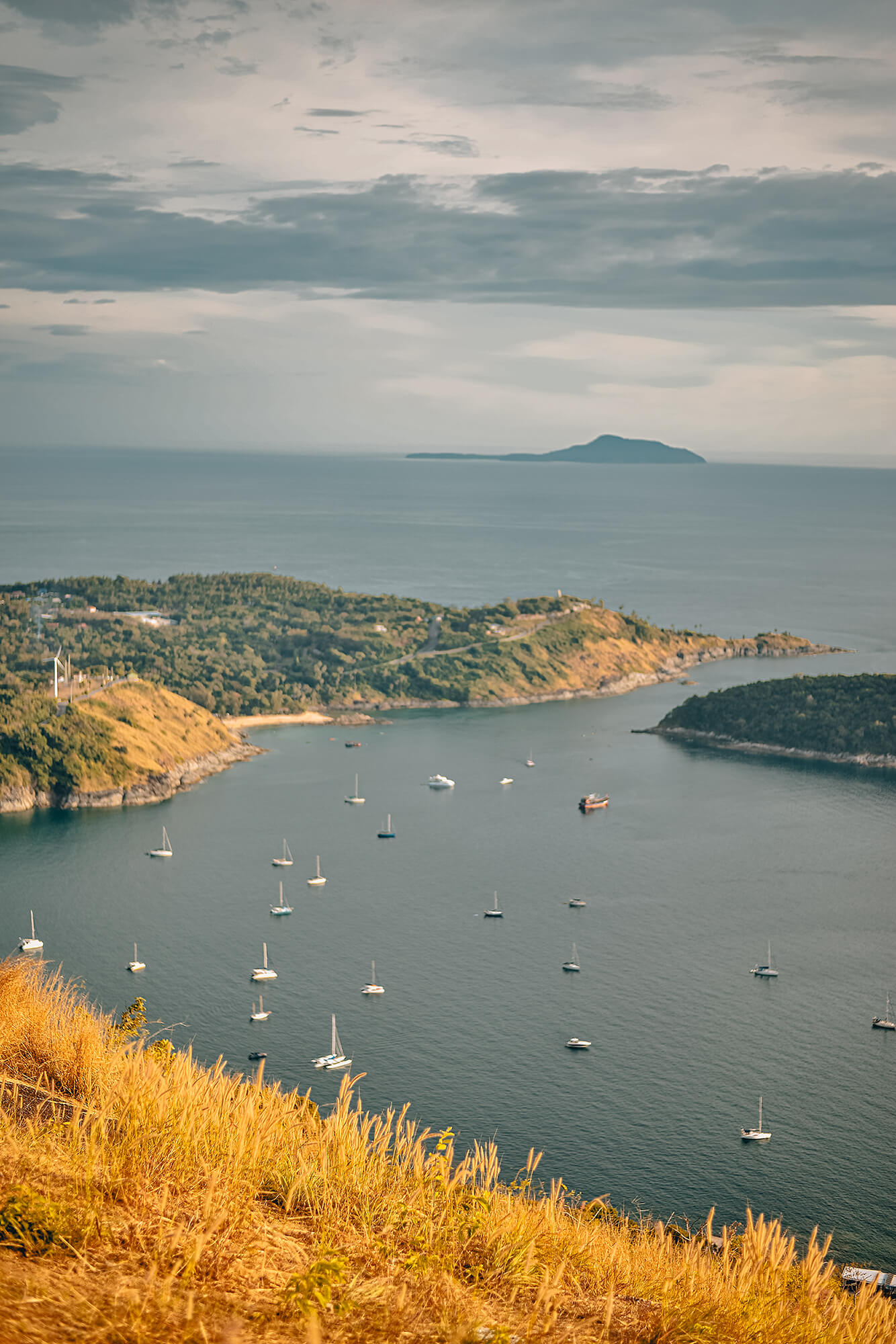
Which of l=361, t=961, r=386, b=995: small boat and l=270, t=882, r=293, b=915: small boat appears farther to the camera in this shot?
l=270, t=882, r=293, b=915: small boat

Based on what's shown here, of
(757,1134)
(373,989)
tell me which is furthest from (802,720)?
(757,1134)

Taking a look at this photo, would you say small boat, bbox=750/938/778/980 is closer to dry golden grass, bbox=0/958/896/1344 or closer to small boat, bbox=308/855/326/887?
small boat, bbox=308/855/326/887

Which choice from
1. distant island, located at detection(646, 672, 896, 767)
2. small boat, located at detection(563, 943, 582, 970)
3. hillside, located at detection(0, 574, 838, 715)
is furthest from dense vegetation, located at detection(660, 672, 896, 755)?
small boat, located at detection(563, 943, 582, 970)

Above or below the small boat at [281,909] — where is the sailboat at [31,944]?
below

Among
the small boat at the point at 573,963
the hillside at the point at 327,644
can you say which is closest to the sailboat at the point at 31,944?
the small boat at the point at 573,963

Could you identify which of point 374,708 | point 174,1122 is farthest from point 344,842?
point 174,1122

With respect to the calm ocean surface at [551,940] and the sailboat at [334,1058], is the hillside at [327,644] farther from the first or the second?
the sailboat at [334,1058]
